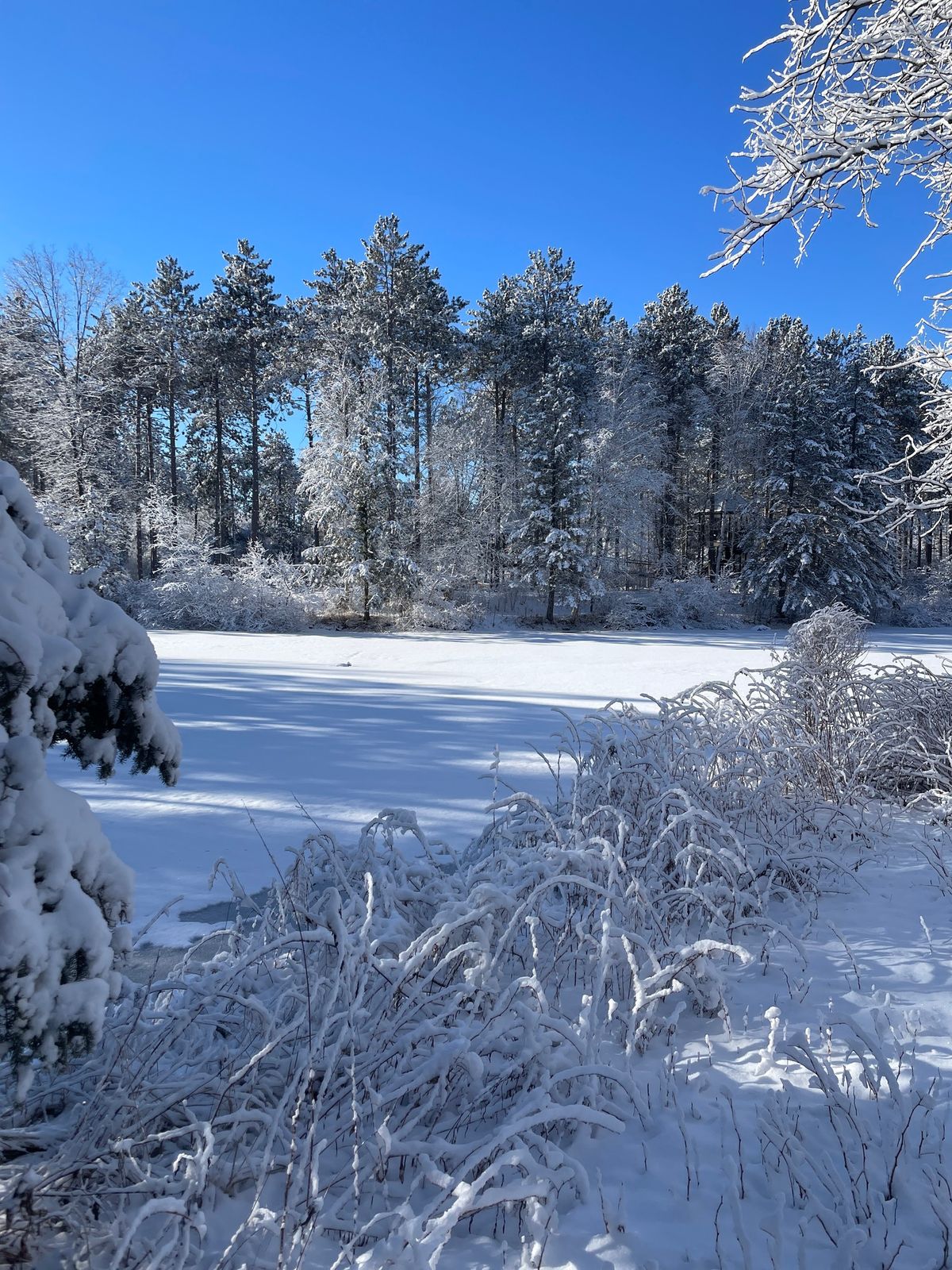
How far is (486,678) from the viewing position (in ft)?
37.0

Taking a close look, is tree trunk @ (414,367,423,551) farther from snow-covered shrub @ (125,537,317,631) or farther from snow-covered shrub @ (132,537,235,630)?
snow-covered shrub @ (132,537,235,630)

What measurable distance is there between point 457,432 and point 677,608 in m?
9.91

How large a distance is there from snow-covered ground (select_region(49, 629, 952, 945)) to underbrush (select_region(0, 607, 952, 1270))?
87cm

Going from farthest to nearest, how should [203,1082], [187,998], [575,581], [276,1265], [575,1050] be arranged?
[575,581] < [187,998] < [575,1050] < [203,1082] < [276,1265]

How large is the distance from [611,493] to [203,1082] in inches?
976

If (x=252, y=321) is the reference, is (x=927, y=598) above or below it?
below

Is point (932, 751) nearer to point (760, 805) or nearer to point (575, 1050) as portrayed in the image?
point (760, 805)

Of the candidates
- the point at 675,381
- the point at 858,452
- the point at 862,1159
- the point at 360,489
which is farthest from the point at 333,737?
the point at 858,452

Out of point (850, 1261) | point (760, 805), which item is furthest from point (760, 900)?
point (850, 1261)

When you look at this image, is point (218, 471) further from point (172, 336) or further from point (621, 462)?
point (621, 462)

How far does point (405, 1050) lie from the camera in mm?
1898

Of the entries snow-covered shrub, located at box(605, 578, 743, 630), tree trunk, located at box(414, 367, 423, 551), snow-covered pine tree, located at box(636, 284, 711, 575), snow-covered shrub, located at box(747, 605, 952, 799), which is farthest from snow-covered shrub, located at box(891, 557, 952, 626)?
snow-covered shrub, located at box(747, 605, 952, 799)

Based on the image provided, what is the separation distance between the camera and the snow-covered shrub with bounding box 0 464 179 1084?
1.01 meters

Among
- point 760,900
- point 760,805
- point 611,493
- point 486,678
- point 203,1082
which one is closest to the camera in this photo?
point 203,1082
